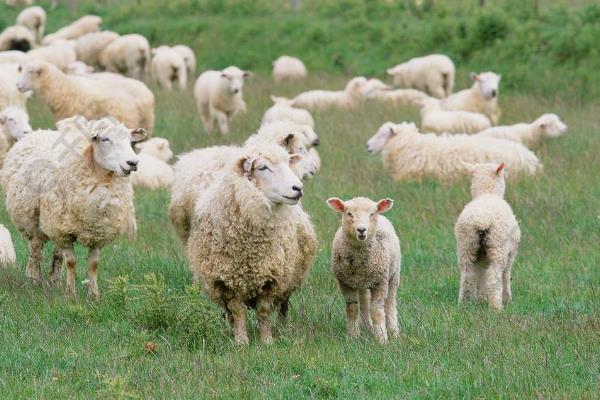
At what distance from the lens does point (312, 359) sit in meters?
7.00

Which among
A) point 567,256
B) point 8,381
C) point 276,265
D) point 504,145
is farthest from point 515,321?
point 504,145

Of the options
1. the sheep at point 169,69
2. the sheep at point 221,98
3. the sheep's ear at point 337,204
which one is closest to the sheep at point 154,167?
the sheep at point 221,98

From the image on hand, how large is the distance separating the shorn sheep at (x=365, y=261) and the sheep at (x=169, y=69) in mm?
16307

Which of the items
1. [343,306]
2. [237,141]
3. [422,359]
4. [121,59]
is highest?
[422,359]

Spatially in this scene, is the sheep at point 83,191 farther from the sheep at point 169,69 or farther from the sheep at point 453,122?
the sheep at point 169,69

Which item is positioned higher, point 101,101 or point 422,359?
point 422,359

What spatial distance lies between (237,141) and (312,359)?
9.98m

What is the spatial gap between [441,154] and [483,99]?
208 inches

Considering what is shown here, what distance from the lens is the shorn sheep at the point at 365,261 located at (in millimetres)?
7660

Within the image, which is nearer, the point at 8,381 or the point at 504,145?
the point at 8,381

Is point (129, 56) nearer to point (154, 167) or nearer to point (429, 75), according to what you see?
point (429, 75)

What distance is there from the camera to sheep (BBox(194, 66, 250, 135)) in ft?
58.3

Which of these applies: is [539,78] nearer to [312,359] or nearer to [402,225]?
[402,225]

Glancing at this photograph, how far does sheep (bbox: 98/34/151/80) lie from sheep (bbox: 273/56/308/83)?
301cm
